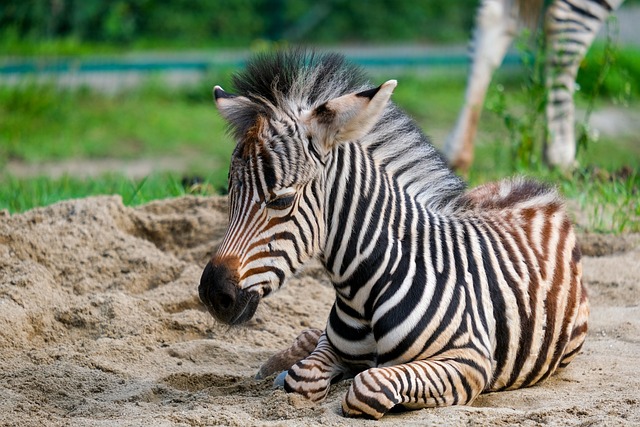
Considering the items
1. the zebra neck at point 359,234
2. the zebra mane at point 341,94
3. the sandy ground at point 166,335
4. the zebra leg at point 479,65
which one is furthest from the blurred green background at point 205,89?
the zebra neck at point 359,234

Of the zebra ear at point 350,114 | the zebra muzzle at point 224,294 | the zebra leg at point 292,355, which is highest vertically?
the zebra ear at point 350,114

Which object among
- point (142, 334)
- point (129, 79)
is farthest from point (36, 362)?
Result: point (129, 79)

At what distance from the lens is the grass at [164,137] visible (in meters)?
7.43

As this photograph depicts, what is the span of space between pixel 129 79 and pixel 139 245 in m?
10.1

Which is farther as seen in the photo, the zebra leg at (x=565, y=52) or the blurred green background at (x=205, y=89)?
the zebra leg at (x=565, y=52)

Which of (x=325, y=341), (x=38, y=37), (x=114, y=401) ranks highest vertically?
(x=38, y=37)

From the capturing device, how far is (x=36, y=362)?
455cm

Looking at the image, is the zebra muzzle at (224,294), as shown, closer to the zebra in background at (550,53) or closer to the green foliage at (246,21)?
the zebra in background at (550,53)

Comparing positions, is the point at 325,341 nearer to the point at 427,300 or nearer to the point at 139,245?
the point at 427,300

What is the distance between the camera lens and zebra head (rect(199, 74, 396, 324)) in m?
3.63

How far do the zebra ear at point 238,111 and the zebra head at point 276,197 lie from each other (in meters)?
0.06

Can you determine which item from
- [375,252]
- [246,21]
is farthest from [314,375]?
[246,21]

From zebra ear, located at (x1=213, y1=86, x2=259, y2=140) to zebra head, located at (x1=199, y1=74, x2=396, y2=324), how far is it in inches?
2.4

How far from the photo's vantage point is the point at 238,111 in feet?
12.8
